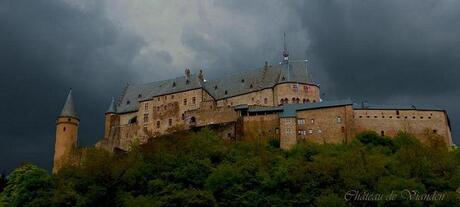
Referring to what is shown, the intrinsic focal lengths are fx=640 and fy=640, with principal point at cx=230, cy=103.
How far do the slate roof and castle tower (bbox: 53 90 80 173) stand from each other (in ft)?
29.3

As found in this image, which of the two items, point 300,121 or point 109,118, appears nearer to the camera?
point 300,121

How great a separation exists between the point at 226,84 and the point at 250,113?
11.4m

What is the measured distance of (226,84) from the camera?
290 ft

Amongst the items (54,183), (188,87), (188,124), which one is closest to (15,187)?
(54,183)

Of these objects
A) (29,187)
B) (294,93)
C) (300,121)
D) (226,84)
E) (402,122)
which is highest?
(226,84)

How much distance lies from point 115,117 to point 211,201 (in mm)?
36972

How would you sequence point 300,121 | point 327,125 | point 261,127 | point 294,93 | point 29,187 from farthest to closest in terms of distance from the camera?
point 294,93 < point 261,127 < point 300,121 < point 327,125 < point 29,187

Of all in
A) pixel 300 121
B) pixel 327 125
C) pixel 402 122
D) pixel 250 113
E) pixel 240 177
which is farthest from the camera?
pixel 250 113

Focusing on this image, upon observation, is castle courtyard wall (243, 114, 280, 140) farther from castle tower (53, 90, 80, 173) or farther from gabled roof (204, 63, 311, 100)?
castle tower (53, 90, 80, 173)

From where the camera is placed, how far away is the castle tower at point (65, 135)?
80.3m

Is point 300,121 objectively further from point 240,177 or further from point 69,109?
point 69,109

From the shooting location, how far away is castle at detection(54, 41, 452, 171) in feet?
240

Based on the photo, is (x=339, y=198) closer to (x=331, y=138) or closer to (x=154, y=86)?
(x=331, y=138)

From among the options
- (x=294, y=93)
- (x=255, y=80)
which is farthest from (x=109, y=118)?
(x=294, y=93)
